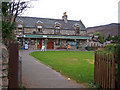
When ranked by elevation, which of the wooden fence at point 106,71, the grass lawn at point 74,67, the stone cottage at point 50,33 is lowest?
the grass lawn at point 74,67

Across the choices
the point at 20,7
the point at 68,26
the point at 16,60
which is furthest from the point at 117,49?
the point at 68,26

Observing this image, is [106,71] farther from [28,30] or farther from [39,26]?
[39,26]

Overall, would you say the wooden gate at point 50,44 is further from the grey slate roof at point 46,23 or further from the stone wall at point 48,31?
the grey slate roof at point 46,23

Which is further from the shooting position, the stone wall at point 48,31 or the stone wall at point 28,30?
the stone wall at point 48,31

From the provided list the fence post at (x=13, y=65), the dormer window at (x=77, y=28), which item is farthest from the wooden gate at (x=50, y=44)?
the fence post at (x=13, y=65)

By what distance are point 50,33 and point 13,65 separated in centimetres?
3183

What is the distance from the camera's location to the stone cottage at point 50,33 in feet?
105

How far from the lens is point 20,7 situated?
28.5 ft

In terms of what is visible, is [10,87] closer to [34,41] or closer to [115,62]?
[115,62]

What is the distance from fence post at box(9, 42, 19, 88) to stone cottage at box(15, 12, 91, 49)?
26.8 meters

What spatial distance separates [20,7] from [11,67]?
18.7 ft

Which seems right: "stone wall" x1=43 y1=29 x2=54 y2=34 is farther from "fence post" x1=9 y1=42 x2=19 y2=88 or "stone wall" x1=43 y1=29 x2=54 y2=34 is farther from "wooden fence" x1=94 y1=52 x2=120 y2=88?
"fence post" x1=9 y1=42 x2=19 y2=88

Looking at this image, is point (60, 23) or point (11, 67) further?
point (60, 23)

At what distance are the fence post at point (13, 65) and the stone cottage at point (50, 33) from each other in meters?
26.8
